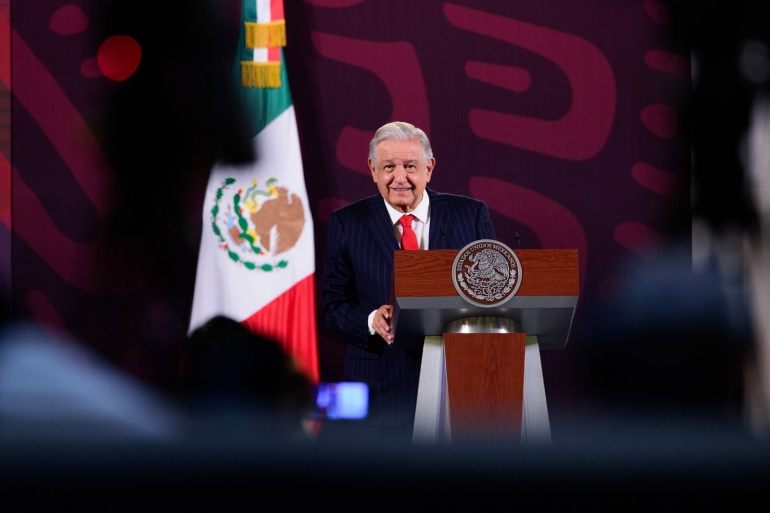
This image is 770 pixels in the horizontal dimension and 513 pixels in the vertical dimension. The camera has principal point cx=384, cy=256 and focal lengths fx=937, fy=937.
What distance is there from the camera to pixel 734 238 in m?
4.30

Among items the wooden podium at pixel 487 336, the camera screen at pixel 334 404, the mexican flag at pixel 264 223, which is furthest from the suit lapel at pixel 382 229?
the mexican flag at pixel 264 223

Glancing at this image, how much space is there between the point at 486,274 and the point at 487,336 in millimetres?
138

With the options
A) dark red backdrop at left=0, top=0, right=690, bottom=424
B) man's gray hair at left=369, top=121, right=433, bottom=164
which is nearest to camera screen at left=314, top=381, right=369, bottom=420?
dark red backdrop at left=0, top=0, right=690, bottom=424

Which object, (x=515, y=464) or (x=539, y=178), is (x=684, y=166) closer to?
(x=539, y=178)

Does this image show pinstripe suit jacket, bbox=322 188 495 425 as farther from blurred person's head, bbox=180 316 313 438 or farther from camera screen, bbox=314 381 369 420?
blurred person's head, bbox=180 316 313 438

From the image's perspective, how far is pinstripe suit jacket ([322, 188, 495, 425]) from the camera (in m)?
2.62

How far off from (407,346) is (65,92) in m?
2.81

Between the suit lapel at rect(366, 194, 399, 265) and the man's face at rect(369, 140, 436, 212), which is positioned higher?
the man's face at rect(369, 140, 436, 212)

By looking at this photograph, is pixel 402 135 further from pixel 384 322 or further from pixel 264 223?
pixel 264 223

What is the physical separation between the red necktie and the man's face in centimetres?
4

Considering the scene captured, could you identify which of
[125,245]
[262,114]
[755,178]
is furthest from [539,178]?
[125,245]

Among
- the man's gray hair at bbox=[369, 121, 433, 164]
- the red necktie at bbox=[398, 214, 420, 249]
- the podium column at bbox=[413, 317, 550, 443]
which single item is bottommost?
the podium column at bbox=[413, 317, 550, 443]

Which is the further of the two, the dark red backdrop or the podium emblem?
the dark red backdrop

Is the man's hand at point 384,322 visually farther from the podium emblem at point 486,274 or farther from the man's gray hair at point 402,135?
the man's gray hair at point 402,135
